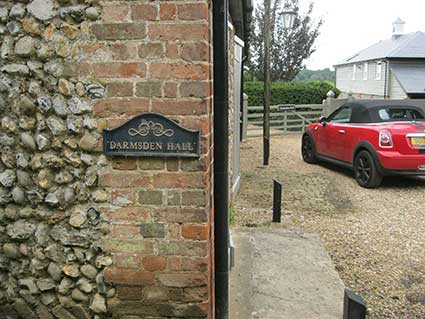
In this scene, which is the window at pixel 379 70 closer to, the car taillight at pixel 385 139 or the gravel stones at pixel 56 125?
the car taillight at pixel 385 139

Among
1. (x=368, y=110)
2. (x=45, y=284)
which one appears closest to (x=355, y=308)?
(x=45, y=284)

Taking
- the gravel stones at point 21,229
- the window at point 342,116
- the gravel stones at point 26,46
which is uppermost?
the gravel stones at point 26,46

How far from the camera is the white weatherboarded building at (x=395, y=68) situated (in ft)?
72.2

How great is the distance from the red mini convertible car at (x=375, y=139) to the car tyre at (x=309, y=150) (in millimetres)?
381

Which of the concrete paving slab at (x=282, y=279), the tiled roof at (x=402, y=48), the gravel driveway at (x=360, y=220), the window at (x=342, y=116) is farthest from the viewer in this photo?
the tiled roof at (x=402, y=48)

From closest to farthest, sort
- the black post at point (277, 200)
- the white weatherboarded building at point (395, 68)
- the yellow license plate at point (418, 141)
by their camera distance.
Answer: the black post at point (277, 200) → the yellow license plate at point (418, 141) → the white weatherboarded building at point (395, 68)

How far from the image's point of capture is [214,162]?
8.86 feet

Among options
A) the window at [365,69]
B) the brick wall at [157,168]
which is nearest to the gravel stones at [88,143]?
the brick wall at [157,168]

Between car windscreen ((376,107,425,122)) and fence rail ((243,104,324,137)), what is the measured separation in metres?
8.50

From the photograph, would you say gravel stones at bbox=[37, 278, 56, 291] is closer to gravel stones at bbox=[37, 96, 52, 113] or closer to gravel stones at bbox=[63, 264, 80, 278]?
gravel stones at bbox=[63, 264, 80, 278]

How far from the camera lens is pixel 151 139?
237cm

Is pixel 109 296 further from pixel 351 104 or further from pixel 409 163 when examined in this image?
pixel 351 104

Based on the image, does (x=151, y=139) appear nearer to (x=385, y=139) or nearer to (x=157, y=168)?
(x=157, y=168)

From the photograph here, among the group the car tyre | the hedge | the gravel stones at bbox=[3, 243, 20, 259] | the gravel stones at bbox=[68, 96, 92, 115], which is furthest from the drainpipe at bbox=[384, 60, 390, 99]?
the gravel stones at bbox=[3, 243, 20, 259]
